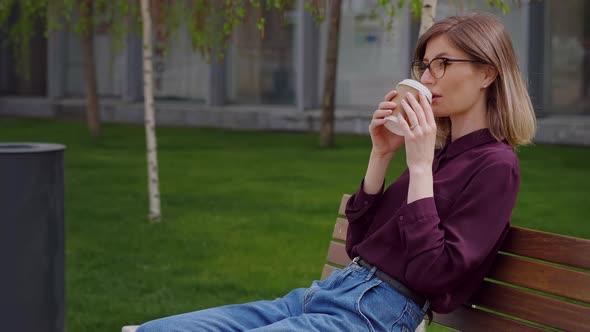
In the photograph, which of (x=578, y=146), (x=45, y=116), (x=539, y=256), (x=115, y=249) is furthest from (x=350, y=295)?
(x=45, y=116)

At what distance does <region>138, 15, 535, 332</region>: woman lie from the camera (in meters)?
2.66

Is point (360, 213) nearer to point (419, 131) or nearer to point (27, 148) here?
point (419, 131)

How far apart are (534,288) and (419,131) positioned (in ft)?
2.01

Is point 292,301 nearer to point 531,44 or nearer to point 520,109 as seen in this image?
point 520,109

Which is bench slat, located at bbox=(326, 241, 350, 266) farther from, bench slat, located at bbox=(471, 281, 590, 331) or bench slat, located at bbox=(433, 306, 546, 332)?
bench slat, located at bbox=(471, 281, 590, 331)

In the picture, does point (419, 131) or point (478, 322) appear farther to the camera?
point (478, 322)

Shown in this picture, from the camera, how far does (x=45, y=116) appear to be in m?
23.3

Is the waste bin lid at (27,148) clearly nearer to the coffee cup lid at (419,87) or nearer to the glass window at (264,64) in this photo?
the coffee cup lid at (419,87)

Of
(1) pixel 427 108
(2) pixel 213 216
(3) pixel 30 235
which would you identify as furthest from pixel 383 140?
(2) pixel 213 216

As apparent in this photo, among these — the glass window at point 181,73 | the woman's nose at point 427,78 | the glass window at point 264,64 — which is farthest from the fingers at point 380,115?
the glass window at point 181,73

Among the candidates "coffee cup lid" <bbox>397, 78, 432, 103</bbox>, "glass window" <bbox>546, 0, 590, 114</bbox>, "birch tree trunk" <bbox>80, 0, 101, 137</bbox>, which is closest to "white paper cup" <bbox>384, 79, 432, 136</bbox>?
"coffee cup lid" <bbox>397, 78, 432, 103</bbox>

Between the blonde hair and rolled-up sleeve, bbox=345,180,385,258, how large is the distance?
410 mm

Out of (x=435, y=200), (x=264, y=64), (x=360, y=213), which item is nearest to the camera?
(x=435, y=200)

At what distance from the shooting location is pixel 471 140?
285cm
